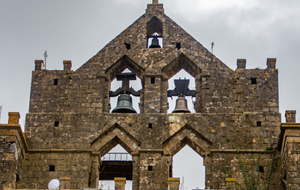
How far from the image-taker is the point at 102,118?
117 ft

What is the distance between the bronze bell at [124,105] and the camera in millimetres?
36188

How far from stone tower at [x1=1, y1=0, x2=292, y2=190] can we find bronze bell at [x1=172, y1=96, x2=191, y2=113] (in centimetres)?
45

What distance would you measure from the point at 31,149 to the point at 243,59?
9.37 m

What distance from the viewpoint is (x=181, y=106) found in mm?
36188

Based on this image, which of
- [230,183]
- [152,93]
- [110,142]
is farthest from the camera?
[152,93]

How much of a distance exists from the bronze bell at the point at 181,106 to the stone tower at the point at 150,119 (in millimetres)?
445

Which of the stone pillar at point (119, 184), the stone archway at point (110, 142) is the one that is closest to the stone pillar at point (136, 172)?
the stone archway at point (110, 142)

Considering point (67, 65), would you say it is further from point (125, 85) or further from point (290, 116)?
point (290, 116)

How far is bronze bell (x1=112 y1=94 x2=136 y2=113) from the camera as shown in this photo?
36.2m

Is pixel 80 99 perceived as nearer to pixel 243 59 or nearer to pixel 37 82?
pixel 37 82

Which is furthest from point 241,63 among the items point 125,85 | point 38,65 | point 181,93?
point 38,65

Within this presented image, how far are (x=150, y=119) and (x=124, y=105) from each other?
1469 millimetres

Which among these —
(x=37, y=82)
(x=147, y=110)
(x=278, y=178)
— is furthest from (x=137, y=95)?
(x=278, y=178)

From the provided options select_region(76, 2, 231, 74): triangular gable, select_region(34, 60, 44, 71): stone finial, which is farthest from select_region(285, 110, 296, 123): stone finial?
select_region(34, 60, 44, 71): stone finial
